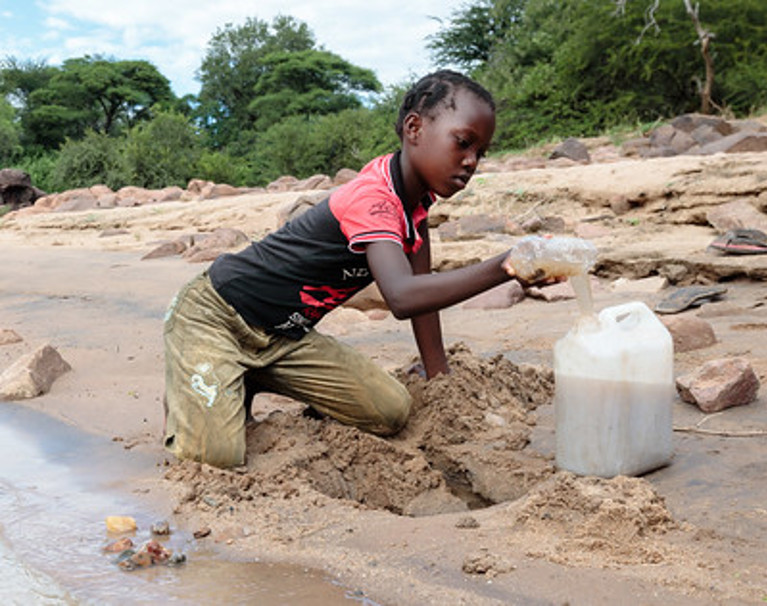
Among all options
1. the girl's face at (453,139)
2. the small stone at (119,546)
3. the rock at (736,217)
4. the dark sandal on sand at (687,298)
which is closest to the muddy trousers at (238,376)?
the small stone at (119,546)

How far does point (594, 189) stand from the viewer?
6652 millimetres

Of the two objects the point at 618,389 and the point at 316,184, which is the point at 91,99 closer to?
the point at 316,184

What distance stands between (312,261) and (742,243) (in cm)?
286

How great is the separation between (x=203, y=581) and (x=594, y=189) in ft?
17.9

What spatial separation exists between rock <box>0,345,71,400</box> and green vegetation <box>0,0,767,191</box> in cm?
1013

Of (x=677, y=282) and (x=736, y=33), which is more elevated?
(x=736, y=33)

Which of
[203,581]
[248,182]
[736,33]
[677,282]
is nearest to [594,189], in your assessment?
[677,282]

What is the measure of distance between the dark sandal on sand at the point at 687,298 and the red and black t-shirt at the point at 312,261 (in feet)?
5.47

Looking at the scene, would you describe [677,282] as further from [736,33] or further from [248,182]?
[248,182]

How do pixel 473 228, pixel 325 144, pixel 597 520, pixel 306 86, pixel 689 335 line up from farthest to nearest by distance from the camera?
pixel 306 86 < pixel 325 144 < pixel 473 228 < pixel 689 335 < pixel 597 520

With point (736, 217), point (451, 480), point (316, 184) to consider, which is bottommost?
point (451, 480)

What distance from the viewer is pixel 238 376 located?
105 inches

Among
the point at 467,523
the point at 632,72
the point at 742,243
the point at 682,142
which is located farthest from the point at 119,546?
the point at 632,72

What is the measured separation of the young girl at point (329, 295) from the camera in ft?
7.84
